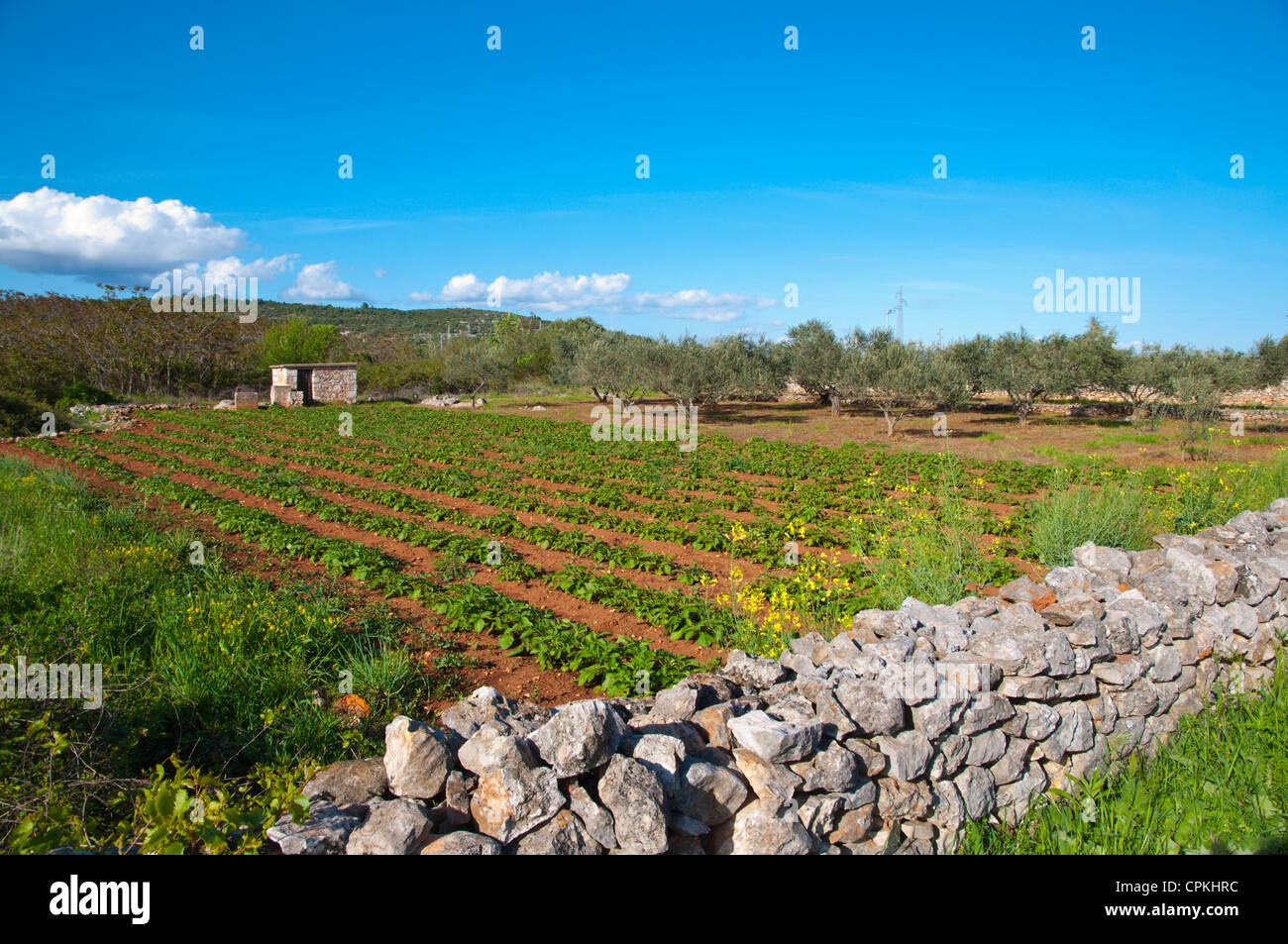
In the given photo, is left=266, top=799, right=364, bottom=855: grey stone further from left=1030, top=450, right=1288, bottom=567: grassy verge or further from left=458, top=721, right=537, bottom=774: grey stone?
left=1030, top=450, right=1288, bottom=567: grassy verge

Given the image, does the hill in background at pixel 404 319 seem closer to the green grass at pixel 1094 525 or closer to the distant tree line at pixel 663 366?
the distant tree line at pixel 663 366

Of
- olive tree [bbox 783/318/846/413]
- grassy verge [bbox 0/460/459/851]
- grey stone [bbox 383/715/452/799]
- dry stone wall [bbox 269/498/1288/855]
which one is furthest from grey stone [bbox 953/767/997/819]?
olive tree [bbox 783/318/846/413]

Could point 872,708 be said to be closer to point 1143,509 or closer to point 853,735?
point 853,735

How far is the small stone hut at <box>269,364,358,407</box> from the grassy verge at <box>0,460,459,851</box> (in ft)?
100

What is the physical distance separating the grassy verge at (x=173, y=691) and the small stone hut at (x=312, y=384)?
3049cm

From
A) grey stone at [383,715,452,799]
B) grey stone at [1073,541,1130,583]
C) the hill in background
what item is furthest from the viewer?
the hill in background

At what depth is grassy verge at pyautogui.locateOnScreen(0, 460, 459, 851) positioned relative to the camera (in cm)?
306

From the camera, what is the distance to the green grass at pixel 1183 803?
139 inches

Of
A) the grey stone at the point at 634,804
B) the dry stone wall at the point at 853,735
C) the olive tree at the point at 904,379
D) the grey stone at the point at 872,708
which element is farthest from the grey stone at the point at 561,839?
the olive tree at the point at 904,379

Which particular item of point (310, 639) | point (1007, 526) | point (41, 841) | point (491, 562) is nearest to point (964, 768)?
point (41, 841)

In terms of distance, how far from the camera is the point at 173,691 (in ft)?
15.0

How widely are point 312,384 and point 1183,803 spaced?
41.0 m

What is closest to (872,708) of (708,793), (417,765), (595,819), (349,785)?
(708,793)

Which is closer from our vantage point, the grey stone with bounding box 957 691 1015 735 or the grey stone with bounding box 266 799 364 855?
the grey stone with bounding box 266 799 364 855
